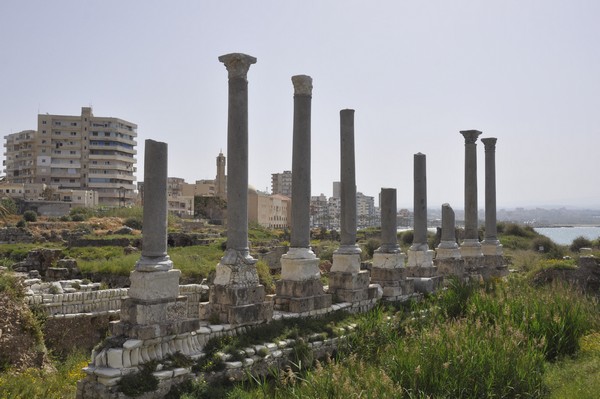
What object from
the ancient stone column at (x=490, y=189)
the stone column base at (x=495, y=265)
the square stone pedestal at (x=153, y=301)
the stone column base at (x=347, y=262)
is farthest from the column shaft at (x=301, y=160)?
the ancient stone column at (x=490, y=189)

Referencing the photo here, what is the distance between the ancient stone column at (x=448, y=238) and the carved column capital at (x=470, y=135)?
263 centimetres

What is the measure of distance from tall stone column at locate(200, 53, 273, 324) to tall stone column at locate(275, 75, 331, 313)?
4.19 ft

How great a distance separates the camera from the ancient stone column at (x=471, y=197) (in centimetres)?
2059

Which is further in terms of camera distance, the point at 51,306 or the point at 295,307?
the point at 51,306

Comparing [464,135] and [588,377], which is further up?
[464,135]

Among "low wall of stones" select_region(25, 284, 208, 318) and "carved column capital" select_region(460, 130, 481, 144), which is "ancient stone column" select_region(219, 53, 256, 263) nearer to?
"low wall of stones" select_region(25, 284, 208, 318)

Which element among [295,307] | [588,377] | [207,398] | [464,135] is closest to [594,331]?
[588,377]

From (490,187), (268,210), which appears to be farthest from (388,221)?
(268,210)

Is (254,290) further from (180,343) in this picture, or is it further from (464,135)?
(464,135)

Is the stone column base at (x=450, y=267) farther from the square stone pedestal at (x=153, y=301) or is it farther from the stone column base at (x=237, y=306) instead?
the square stone pedestal at (x=153, y=301)

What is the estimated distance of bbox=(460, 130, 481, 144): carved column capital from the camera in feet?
67.6

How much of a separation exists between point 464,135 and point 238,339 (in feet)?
43.6

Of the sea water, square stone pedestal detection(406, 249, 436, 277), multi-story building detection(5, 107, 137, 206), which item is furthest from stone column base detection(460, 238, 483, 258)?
multi-story building detection(5, 107, 137, 206)

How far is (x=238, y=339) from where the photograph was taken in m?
10.4
